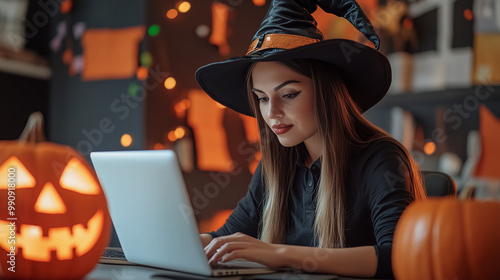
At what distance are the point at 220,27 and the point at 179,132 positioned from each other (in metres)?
0.61

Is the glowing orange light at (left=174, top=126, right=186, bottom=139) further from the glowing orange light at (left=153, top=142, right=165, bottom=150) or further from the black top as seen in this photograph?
the black top

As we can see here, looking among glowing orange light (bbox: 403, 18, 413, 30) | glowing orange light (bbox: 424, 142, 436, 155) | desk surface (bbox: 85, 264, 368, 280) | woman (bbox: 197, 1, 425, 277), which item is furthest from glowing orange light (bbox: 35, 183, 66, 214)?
glowing orange light (bbox: 403, 18, 413, 30)

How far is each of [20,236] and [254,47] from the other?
2.69ft

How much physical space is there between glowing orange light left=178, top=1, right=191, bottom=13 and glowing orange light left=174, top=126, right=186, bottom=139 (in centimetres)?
58

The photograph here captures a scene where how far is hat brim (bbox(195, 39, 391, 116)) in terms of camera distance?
129cm

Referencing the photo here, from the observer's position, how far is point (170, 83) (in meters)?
2.59

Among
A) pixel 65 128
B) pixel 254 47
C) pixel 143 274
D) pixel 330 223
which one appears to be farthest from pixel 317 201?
pixel 65 128

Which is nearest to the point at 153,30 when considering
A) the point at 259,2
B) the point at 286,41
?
the point at 259,2

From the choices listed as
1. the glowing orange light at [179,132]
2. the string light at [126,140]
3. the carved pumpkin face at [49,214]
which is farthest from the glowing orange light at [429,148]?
the carved pumpkin face at [49,214]

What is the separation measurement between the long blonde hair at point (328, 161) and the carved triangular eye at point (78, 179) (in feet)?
2.22

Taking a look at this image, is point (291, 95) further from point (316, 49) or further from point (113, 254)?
point (113, 254)

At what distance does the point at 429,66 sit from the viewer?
2.74 metres

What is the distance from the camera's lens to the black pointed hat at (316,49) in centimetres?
130

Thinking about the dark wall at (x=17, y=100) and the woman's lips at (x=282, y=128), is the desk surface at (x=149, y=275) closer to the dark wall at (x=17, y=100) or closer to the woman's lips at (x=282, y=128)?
the woman's lips at (x=282, y=128)
